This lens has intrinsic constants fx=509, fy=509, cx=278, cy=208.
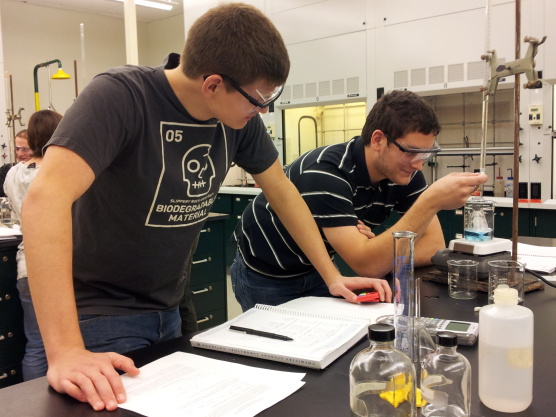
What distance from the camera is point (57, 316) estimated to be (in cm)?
84

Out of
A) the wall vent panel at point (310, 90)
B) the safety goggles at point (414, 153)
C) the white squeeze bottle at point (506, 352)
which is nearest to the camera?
the white squeeze bottle at point (506, 352)

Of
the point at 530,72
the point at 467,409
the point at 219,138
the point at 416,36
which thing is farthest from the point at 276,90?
the point at 416,36

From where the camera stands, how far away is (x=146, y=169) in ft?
3.56

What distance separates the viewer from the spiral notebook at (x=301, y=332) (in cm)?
90

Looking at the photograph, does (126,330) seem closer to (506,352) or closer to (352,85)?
(506,352)

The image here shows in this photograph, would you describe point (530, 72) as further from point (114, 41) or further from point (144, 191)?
point (114, 41)

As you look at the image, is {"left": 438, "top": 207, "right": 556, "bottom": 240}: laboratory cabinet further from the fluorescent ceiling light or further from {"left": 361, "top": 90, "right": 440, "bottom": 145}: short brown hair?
the fluorescent ceiling light

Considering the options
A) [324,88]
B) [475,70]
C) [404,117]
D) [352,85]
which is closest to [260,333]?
[404,117]

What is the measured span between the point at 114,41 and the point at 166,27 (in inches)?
33.3

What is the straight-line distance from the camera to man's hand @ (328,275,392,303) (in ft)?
4.07

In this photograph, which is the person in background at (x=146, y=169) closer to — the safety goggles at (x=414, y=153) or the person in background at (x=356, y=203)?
the person in background at (x=356, y=203)

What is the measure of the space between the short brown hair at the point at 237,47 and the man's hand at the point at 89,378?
0.59m

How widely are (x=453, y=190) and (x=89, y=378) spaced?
1085 mm

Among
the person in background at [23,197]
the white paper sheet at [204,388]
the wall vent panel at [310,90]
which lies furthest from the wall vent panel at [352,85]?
the white paper sheet at [204,388]
